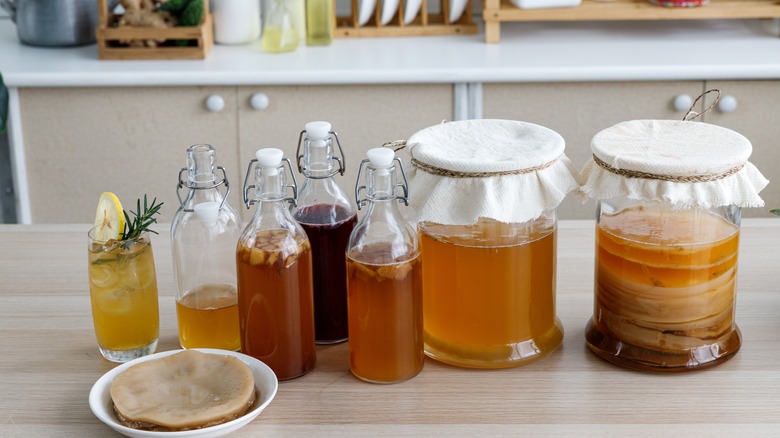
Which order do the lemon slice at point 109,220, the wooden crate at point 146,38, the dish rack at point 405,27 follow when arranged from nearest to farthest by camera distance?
the lemon slice at point 109,220 → the wooden crate at point 146,38 → the dish rack at point 405,27

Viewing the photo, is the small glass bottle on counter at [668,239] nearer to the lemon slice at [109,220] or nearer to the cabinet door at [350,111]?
the lemon slice at [109,220]

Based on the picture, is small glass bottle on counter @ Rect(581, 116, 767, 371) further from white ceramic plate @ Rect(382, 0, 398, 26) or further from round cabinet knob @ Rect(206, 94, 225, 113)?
white ceramic plate @ Rect(382, 0, 398, 26)

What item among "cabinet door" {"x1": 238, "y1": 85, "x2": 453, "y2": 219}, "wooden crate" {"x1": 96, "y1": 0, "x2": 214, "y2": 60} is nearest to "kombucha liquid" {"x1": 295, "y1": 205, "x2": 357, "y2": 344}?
"cabinet door" {"x1": 238, "y1": 85, "x2": 453, "y2": 219}

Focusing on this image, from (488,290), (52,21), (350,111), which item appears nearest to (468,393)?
(488,290)

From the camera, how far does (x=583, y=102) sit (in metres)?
2.36

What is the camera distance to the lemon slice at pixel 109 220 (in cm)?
100

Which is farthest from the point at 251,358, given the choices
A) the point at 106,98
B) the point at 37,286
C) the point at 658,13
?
the point at 658,13

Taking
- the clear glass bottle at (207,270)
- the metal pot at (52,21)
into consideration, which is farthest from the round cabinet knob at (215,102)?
the clear glass bottle at (207,270)

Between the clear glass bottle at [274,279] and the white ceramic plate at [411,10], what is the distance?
170 cm

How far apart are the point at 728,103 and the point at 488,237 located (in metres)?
1.52

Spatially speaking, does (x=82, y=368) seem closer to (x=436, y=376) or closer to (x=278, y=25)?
(x=436, y=376)

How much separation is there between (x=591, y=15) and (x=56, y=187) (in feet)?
4.58

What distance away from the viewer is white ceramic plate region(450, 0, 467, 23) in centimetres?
260

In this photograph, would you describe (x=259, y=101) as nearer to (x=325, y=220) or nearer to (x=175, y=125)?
(x=175, y=125)
